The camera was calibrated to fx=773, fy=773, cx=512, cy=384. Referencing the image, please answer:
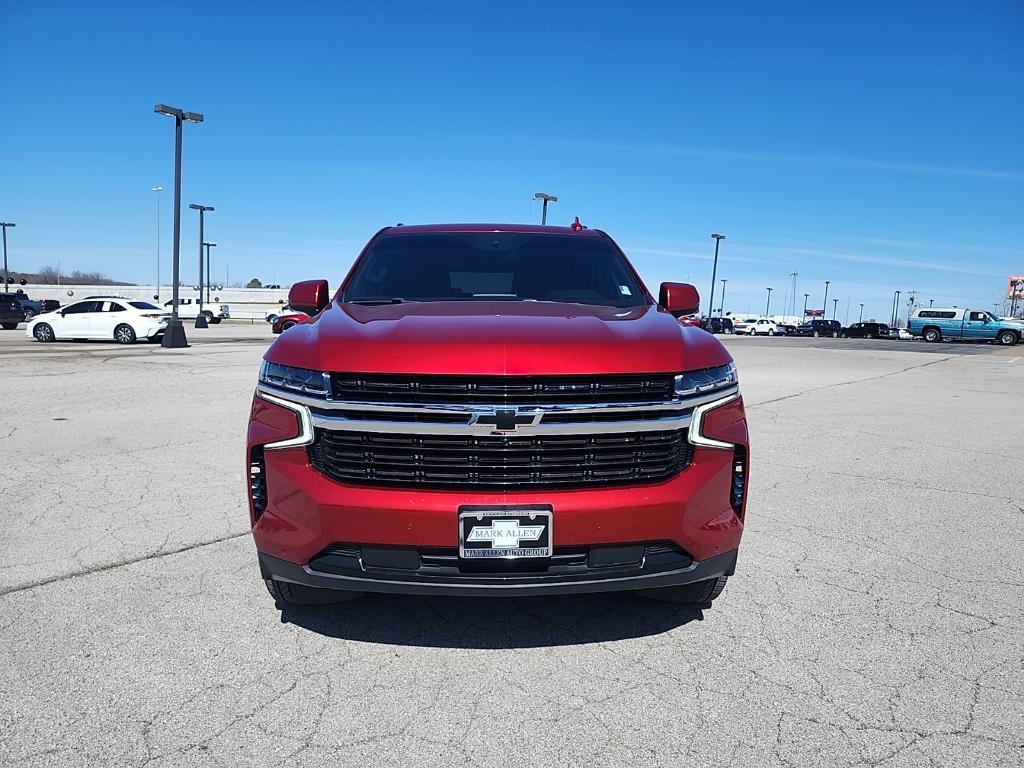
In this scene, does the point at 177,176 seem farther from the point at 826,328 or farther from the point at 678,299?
the point at 826,328

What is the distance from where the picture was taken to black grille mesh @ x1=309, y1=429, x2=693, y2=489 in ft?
8.99

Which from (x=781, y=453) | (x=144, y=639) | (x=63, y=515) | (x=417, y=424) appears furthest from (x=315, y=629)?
(x=781, y=453)

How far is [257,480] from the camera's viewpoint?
296 centimetres

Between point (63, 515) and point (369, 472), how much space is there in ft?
10.3

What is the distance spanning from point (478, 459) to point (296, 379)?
2.51ft

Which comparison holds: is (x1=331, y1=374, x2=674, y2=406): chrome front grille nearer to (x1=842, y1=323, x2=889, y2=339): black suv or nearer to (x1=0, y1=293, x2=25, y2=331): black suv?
(x1=0, y1=293, x2=25, y2=331): black suv

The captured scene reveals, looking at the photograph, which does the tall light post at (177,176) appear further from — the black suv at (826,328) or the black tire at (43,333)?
the black suv at (826,328)

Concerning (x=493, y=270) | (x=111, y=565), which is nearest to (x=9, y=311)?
(x=111, y=565)

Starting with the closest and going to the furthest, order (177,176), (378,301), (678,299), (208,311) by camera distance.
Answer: (378,301), (678,299), (177,176), (208,311)

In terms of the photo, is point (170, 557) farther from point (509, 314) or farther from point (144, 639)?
point (509, 314)

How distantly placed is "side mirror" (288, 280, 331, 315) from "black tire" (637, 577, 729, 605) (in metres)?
2.32

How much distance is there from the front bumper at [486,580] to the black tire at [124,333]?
23.9 meters

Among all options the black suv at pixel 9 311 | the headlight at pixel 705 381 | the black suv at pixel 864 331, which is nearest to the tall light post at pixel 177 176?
the black suv at pixel 9 311

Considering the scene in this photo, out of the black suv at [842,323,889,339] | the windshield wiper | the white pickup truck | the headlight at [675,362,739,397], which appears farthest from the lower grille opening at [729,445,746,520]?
the black suv at [842,323,889,339]
